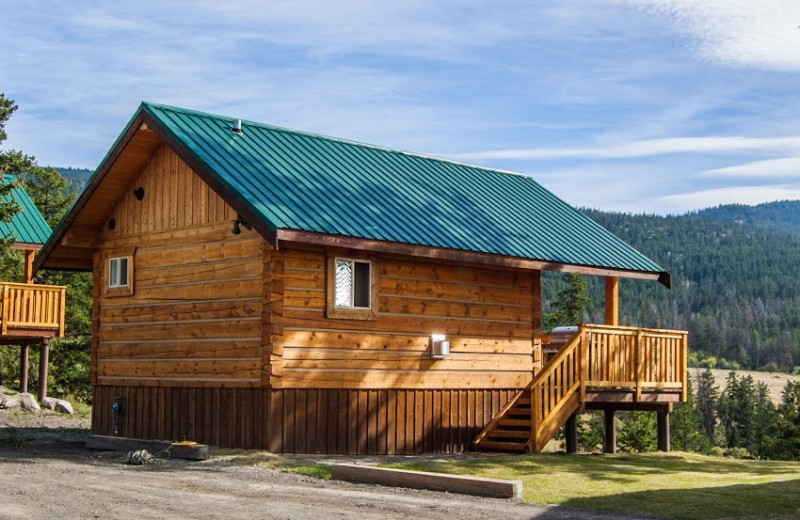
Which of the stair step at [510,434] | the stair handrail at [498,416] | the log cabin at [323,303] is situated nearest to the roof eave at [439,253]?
the log cabin at [323,303]

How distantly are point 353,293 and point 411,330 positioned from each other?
4.95 ft

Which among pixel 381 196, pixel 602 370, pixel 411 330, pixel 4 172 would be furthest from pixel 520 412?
pixel 4 172

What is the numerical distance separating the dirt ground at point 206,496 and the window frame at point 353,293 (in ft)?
10.9

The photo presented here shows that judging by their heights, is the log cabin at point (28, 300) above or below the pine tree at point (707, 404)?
above

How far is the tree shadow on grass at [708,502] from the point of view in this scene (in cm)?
1265

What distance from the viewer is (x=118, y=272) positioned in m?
22.8

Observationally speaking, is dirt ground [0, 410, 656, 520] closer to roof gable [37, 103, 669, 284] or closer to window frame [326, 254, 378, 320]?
window frame [326, 254, 378, 320]

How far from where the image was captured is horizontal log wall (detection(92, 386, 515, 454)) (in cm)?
1883

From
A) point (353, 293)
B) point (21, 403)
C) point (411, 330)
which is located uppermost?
point (353, 293)

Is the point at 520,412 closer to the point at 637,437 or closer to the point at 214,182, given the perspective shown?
the point at 214,182

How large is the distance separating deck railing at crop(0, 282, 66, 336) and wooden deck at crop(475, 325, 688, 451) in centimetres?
1558

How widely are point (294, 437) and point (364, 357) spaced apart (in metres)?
1.98

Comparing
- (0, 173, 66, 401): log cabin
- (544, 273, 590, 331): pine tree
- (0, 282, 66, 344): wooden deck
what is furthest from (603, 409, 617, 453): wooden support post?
(544, 273, 590, 331): pine tree

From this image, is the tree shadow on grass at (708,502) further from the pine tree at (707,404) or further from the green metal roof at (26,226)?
the pine tree at (707,404)
